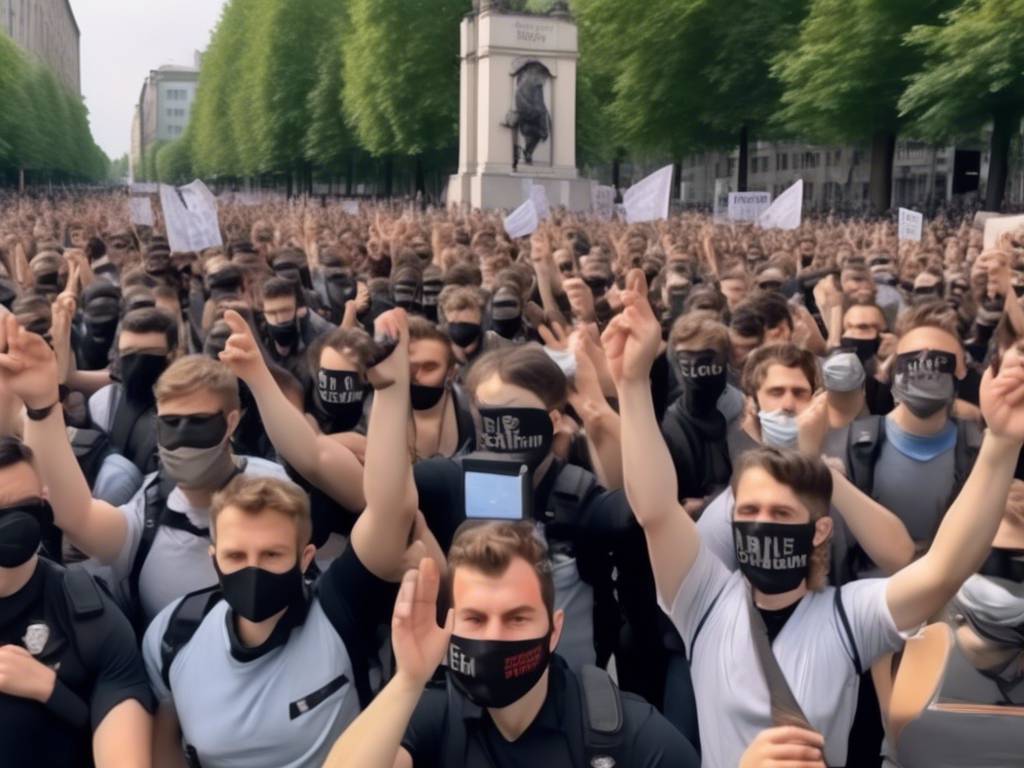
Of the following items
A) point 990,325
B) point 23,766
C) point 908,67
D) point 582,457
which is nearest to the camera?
point 23,766

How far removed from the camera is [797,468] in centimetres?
320

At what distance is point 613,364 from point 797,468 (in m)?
0.55

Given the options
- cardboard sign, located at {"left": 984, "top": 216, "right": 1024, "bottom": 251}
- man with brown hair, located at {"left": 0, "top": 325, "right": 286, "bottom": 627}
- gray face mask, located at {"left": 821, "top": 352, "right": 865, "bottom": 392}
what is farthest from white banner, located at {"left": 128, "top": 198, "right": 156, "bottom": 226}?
man with brown hair, located at {"left": 0, "top": 325, "right": 286, "bottom": 627}

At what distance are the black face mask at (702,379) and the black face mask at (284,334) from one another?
7.44ft

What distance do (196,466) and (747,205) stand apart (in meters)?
14.1

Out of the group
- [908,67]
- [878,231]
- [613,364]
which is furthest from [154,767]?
[908,67]

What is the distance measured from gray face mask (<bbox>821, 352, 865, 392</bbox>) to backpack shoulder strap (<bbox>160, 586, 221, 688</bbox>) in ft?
8.34

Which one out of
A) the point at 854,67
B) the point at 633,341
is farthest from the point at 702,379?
the point at 854,67

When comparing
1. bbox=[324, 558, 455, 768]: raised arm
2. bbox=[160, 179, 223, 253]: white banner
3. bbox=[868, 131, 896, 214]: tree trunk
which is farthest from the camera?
bbox=[868, 131, 896, 214]: tree trunk

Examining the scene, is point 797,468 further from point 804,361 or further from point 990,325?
point 990,325

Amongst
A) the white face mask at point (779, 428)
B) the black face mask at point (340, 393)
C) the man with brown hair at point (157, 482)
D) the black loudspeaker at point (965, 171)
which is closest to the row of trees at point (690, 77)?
the black loudspeaker at point (965, 171)

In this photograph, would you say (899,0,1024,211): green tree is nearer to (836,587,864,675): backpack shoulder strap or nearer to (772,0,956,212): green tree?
(772,0,956,212): green tree

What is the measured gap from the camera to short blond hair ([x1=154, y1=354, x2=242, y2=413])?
3.82 meters

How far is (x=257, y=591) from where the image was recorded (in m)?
3.02
